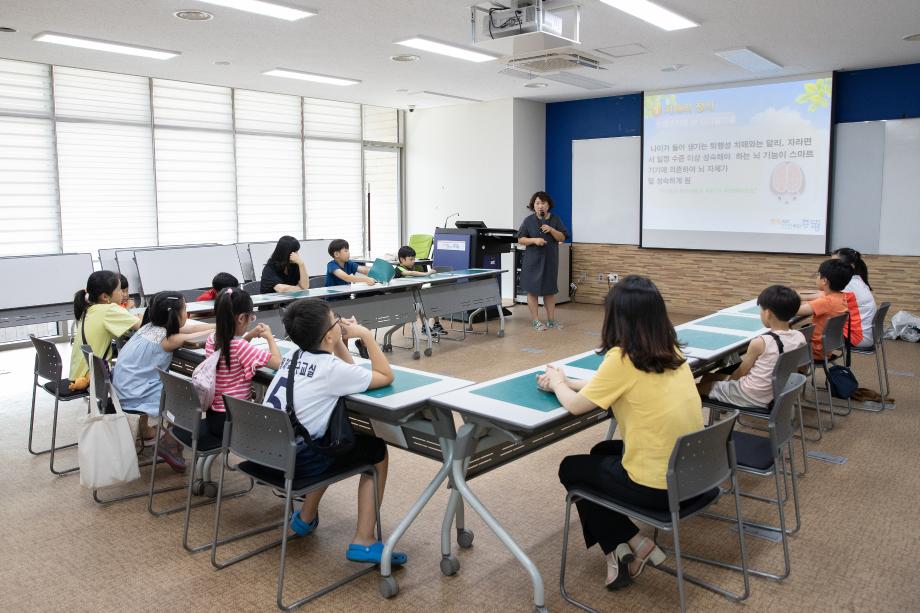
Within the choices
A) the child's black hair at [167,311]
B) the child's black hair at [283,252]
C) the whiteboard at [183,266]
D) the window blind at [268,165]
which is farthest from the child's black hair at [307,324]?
the window blind at [268,165]

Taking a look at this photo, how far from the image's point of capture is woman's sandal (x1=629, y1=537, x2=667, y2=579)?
2.68 meters

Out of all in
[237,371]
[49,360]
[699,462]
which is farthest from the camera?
[49,360]

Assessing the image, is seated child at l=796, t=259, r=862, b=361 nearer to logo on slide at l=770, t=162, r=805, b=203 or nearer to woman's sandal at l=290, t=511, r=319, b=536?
woman's sandal at l=290, t=511, r=319, b=536

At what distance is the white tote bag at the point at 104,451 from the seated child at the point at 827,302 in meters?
3.91

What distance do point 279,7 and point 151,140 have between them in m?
3.73

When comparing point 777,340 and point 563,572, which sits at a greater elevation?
point 777,340


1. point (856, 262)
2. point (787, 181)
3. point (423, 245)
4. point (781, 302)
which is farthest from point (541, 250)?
point (781, 302)

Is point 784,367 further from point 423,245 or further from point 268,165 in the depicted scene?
point 268,165

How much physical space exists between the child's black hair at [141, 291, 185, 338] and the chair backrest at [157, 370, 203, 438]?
50 centimetres

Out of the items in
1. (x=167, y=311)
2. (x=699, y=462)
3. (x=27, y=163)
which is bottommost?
(x=699, y=462)

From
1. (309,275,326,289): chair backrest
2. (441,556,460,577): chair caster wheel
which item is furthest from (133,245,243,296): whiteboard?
(441,556,460,577): chair caster wheel

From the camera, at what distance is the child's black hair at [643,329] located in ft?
7.79

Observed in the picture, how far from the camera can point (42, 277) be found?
664cm

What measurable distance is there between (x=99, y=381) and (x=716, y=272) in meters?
7.46
